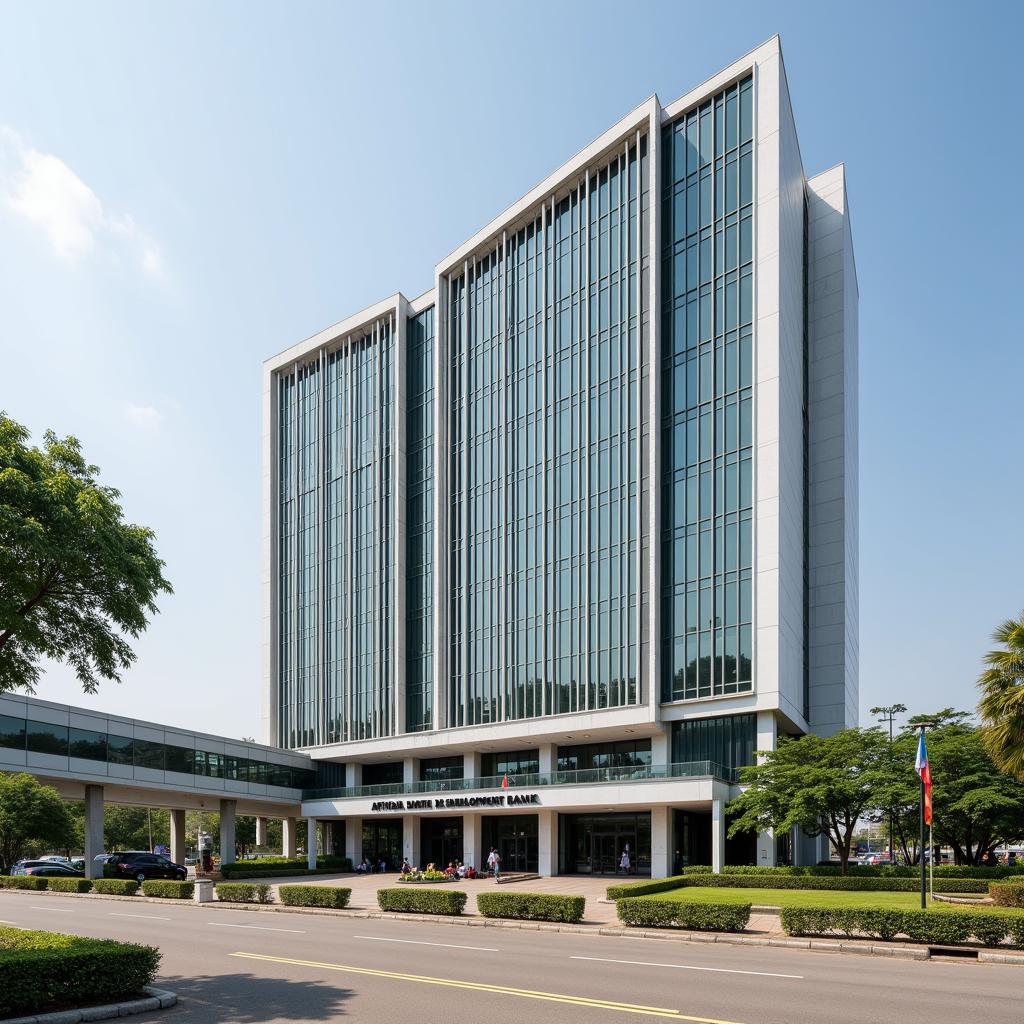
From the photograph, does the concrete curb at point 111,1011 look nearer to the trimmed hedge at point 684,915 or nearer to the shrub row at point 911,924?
the trimmed hedge at point 684,915

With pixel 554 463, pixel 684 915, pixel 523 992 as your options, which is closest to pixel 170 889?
pixel 684 915

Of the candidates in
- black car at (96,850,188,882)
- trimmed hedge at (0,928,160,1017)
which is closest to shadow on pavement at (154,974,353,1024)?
trimmed hedge at (0,928,160,1017)

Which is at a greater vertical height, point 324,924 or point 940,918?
point 940,918

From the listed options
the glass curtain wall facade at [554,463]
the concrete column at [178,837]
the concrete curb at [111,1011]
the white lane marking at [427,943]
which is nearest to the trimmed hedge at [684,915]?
the white lane marking at [427,943]

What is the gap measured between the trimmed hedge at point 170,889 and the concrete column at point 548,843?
21456 millimetres

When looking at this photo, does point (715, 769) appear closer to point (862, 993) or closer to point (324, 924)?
point (324, 924)

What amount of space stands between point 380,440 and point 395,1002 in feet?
200

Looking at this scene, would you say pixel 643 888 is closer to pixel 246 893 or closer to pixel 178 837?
pixel 246 893

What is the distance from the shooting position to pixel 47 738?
51031 millimetres

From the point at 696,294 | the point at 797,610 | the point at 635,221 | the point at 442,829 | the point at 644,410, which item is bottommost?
the point at 442,829

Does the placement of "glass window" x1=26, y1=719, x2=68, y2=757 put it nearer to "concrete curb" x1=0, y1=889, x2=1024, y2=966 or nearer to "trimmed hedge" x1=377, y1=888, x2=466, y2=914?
"concrete curb" x1=0, y1=889, x2=1024, y2=966

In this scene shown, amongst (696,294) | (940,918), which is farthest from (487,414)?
(940,918)

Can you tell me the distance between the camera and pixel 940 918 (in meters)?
21.9

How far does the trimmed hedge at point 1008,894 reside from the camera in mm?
27984
